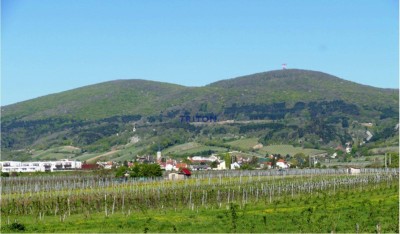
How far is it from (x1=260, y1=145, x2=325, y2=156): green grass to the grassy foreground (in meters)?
120

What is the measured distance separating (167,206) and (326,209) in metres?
11.9

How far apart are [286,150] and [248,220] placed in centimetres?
13572

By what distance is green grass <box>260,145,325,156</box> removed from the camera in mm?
163250

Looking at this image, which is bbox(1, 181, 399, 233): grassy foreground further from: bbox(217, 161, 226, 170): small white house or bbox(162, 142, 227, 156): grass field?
bbox(162, 142, 227, 156): grass field

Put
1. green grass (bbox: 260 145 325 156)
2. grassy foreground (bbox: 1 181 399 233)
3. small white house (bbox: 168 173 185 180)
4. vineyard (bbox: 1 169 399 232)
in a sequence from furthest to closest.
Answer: green grass (bbox: 260 145 325 156) → small white house (bbox: 168 173 185 180) → vineyard (bbox: 1 169 399 232) → grassy foreground (bbox: 1 181 399 233)

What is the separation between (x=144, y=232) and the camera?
93.7 ft

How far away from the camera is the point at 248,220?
109ft

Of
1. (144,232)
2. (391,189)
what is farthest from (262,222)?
(391,189)

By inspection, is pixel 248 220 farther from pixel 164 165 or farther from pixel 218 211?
pixel 164 165

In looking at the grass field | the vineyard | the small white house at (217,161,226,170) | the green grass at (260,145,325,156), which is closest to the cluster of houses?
the small white house at (217,161,226,170)

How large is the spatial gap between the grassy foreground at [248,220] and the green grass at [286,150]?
11988 cm

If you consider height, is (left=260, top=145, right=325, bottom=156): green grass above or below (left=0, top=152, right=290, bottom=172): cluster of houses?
above

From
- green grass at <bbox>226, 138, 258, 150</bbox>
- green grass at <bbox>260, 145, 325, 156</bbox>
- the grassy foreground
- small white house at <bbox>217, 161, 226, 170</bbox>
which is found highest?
green grass at <bbox>226, 138, 258, 150</bbox>

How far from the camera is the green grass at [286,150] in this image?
163m
